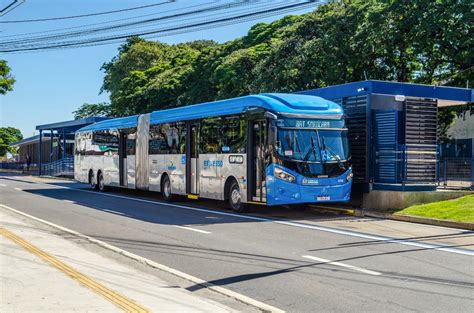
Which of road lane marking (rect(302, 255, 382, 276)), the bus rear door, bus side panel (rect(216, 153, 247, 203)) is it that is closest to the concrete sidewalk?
road lane marking (rect(302, 255, 382, 276))

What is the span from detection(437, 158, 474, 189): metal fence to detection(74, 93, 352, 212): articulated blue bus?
5.67m

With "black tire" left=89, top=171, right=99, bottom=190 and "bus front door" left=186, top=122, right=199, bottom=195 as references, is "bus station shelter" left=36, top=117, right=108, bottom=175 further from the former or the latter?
"bus front door" left=186, top=122, right=199, bottom=195

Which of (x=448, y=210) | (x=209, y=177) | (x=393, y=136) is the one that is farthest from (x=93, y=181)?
(x=448, y=210)

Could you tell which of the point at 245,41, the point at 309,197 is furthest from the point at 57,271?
the point at 245,41

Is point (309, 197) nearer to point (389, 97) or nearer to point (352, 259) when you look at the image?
point (389, 97)

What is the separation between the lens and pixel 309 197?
53.8ft

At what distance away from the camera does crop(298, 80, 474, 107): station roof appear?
729 inches

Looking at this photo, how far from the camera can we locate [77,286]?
7.43m

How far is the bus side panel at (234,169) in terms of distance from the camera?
17.4m

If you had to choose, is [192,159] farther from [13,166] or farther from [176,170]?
[13,166]

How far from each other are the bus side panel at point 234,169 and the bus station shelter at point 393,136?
3915 millimetres

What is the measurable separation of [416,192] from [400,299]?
11.1 metres

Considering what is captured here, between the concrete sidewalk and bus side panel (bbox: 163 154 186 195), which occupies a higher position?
bus side panel (bbox: 163 154 186 195)

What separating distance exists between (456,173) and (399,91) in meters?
4.47
